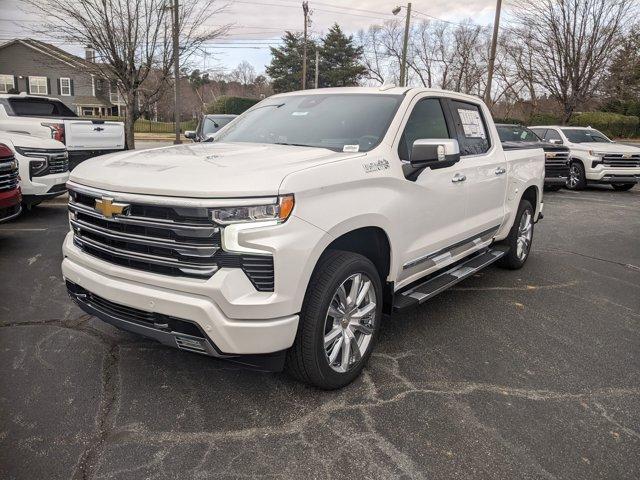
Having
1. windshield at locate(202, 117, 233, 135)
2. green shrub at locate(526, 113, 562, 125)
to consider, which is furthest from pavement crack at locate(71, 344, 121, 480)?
green shrub at locate(526, 113, 562, 125)

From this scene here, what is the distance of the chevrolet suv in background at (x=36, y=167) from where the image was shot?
7.36 meters

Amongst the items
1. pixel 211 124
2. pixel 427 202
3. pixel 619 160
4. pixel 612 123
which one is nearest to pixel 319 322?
pixel 427 202

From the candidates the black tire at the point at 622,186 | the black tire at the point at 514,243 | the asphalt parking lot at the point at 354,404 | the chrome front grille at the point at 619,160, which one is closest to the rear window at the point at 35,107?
the asphalt parking lot at the point at 354,404

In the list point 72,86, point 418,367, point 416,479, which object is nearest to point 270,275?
point 416,479

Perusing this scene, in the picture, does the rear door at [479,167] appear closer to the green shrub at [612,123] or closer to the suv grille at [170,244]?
the suv grille at [170,244]

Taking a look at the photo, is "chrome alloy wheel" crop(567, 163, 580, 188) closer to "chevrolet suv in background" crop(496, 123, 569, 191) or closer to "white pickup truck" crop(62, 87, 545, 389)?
"chevrolet suv in background" crop(496, 123, 569, 191)

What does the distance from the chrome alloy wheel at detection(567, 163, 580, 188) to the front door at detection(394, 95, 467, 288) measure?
11651mm

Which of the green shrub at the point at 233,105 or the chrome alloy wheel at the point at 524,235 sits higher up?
the green shrub at the point at 233,105

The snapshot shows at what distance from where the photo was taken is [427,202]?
3715mm

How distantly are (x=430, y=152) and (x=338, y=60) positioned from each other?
60012mm

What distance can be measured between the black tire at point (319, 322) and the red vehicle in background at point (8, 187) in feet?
14.1

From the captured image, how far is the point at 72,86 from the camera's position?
45.9 meters

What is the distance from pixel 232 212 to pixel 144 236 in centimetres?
54

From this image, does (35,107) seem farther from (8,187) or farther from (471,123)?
(471,123)
